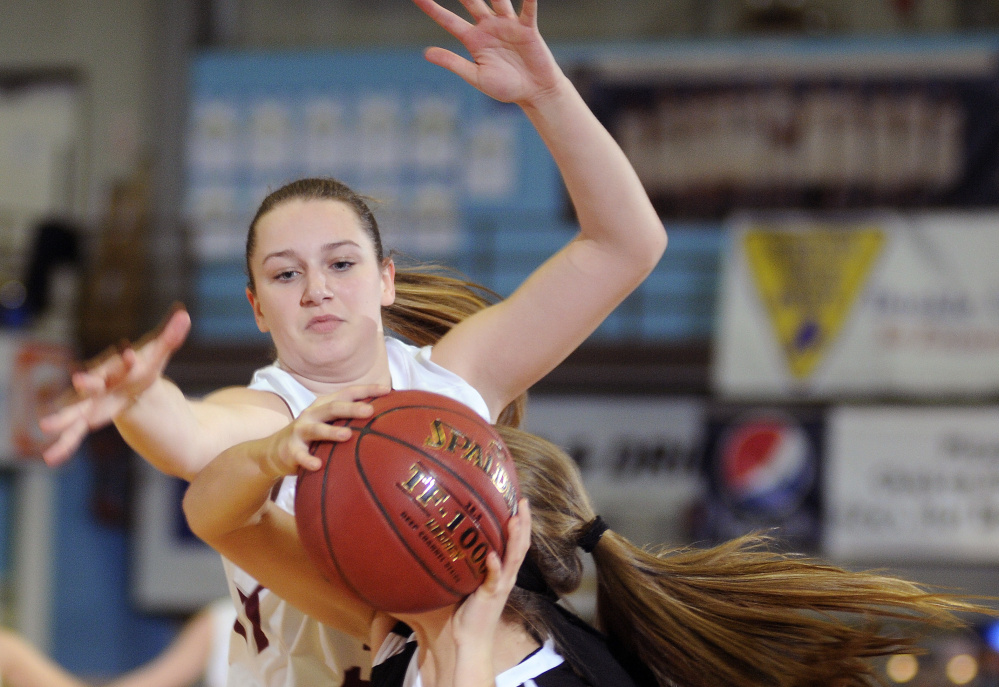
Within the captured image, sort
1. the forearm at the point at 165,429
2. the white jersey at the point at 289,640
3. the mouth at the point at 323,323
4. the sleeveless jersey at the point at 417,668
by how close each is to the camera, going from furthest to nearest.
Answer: the white jersey at the point at 289,640 < the mouth at the point at 323,323 < the sleeveless jersey at the point at 417,668 < the forearm at the point at 165,429

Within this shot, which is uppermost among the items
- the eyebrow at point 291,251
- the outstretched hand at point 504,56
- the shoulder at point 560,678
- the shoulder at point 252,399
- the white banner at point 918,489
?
the outstretched hand at point 504,56

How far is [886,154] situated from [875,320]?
197 cm

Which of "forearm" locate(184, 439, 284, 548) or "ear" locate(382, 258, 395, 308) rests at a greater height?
"ear" locate(382, 258, 395, 308)

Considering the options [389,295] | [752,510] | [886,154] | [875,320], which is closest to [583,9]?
[886,154]

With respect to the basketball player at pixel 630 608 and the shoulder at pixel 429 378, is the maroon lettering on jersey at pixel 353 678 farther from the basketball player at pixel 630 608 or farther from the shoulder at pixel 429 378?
the shoulder at pixel 429 378

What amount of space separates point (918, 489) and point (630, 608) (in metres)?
6.88

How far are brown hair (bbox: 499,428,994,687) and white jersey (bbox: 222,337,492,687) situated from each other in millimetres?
358

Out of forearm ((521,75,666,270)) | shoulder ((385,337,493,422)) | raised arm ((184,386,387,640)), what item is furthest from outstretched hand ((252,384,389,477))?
forearm ((521,75,666,270))

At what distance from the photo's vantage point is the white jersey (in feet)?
8.61

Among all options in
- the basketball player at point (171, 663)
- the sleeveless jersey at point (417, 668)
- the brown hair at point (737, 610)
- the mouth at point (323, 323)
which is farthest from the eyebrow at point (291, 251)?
the basketball player at point (171, 663)

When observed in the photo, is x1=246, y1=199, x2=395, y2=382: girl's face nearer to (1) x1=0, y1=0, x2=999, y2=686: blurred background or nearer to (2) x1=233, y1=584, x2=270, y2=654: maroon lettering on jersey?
(2) x1=233, y1=584, x2=270, y2=654: maroon lettering on jersey

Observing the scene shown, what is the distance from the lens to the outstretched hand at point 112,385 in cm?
196

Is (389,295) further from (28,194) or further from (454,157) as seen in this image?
(28,194)

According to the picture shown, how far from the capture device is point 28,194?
11773 mm
